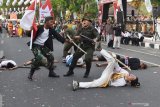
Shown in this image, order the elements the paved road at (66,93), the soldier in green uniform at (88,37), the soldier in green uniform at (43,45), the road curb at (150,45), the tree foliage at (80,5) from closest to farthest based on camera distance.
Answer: the paved road at (66,93) → the soldier in green uniform at (43,45) → the soldier in green uniform at (88,37) → the road curb at (150,45) → the tree foliage at (80,5)

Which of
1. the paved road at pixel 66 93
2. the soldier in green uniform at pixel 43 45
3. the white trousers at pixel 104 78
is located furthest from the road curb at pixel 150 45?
the white trousers at pixel 104 78

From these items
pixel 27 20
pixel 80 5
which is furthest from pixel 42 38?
pixel 80 5

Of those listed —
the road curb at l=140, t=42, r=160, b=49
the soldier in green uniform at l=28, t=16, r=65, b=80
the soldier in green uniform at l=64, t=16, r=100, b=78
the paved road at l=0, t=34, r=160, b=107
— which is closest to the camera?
the paved road at l=0, t=34, r=160, b=107

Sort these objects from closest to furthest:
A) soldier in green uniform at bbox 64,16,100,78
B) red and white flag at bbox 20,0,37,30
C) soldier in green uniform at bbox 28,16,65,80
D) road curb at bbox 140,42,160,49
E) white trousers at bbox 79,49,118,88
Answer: white trousers at bbox 79,49,118,88
soldier in green uniform at bbox 28,16,65,80
red and white flag at bbox 20,0,37,30
soldier in green uniform at bbox 64,16,100,78
road curb at bbox 140,42,160,49

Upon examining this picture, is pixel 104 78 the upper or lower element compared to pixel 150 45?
upper

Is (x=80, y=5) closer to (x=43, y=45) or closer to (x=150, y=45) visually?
(x=150, y=45)

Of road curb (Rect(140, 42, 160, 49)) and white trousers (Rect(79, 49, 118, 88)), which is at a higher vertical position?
white trousers (Rect(79, 49, 118, 88))

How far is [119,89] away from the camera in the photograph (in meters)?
10.9

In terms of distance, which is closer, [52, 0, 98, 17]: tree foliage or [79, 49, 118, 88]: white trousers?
[79, 49, 118, 88]: white trousers

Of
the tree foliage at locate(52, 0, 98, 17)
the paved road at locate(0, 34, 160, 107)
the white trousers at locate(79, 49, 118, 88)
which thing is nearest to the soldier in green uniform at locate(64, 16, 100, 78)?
the paved road at locate(0, 34, 160, 107)

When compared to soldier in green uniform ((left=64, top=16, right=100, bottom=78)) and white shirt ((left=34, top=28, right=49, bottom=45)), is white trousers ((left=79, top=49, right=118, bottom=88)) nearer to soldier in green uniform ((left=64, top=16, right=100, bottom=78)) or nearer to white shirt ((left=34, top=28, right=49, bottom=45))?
soldier in green uniform ((left=64, top=16, right=100, bottom=78))

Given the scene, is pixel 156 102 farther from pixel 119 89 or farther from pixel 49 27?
pixel 49 27

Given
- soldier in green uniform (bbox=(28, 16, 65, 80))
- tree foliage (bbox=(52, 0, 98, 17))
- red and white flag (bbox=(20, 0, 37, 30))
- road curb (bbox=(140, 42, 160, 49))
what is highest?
red and white flag (bbox=(20, 0, 37, 30))

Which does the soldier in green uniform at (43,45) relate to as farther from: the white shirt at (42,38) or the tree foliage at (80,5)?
the tree foliage at (80,5)
